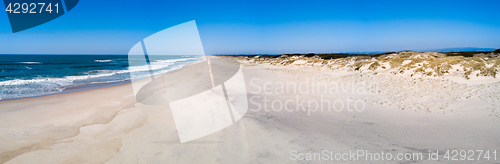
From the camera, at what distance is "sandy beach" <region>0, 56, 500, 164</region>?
357 centimetres

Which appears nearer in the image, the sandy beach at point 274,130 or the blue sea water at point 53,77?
the sandy beach at point 274,130

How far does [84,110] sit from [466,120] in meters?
11.6

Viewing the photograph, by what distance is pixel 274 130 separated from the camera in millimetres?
4566

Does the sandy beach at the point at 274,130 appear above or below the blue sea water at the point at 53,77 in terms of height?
below

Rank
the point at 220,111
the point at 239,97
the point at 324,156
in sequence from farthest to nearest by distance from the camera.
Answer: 1. the point at 239,97
2. the point at 220,111
3. the point at 324,156

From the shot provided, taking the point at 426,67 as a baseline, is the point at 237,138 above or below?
below

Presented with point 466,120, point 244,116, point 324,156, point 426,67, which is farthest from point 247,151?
point 426,67

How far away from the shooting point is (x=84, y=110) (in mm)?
6980

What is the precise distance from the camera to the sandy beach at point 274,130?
3574mm

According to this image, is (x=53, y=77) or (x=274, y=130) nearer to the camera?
(x=274, y=130)

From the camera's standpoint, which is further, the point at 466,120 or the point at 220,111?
the point at 220,111

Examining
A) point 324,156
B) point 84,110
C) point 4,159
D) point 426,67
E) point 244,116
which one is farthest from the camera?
point 426,67

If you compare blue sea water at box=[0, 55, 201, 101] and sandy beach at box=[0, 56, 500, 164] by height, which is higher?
blue sea water at box=[0, 55, 201, 101]

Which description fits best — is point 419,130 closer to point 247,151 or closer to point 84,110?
point 247,151
